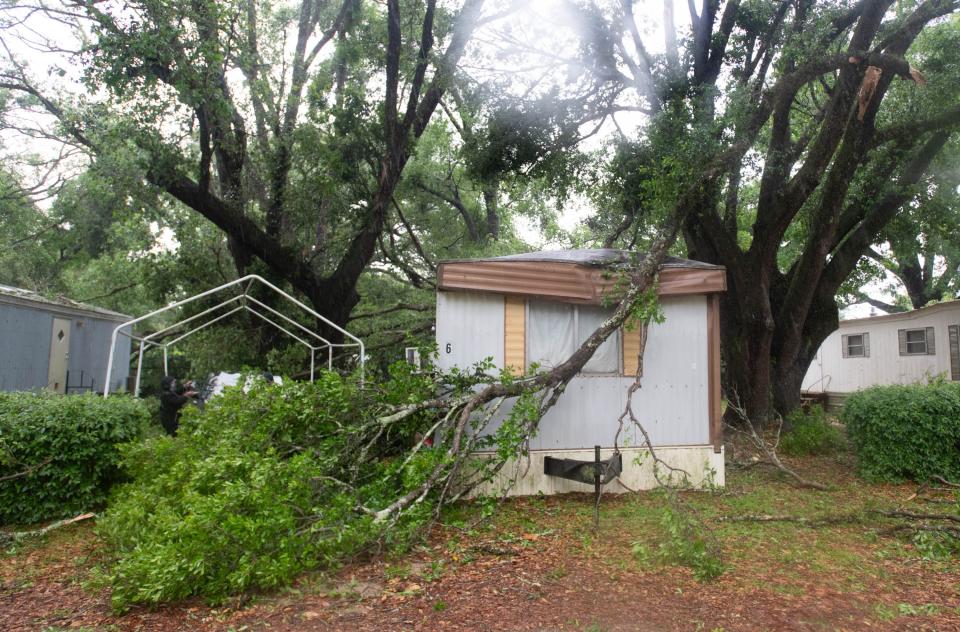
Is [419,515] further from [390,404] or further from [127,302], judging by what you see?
[127,302]

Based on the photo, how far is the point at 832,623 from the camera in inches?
143

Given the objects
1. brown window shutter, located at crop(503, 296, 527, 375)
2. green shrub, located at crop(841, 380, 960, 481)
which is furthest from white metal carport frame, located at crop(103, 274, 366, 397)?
green shrub, located at crop(841, 380, 960, 481)

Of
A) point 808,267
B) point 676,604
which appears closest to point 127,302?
point 808,267

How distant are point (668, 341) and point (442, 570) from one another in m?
3.96

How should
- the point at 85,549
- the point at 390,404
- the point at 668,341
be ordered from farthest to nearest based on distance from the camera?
the point at 668,341 < the point at 390,404 < the point at 85,549

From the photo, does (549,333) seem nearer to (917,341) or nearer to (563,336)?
(563,336)

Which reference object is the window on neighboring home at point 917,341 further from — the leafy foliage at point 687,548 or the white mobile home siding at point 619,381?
the leafy foliage at point 687,548

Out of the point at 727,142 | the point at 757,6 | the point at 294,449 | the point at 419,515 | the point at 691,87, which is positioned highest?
the point at 757,6

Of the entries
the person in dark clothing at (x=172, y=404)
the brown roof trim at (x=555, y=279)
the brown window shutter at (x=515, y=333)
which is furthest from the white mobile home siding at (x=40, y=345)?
the brown window shutter at (x=515, y=333)

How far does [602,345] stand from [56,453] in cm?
538

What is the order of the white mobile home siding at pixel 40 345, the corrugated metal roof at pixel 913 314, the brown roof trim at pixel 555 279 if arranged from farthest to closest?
the corrugated metal roof at pixel 913 314 → the white mobile home siding at pixel 40 345 → the brown roof trim at pixel 555 279

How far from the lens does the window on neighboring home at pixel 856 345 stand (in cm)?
1694

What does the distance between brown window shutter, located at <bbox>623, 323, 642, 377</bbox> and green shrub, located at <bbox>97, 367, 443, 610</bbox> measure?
228cm

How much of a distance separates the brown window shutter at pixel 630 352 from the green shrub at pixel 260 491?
2.28 m
